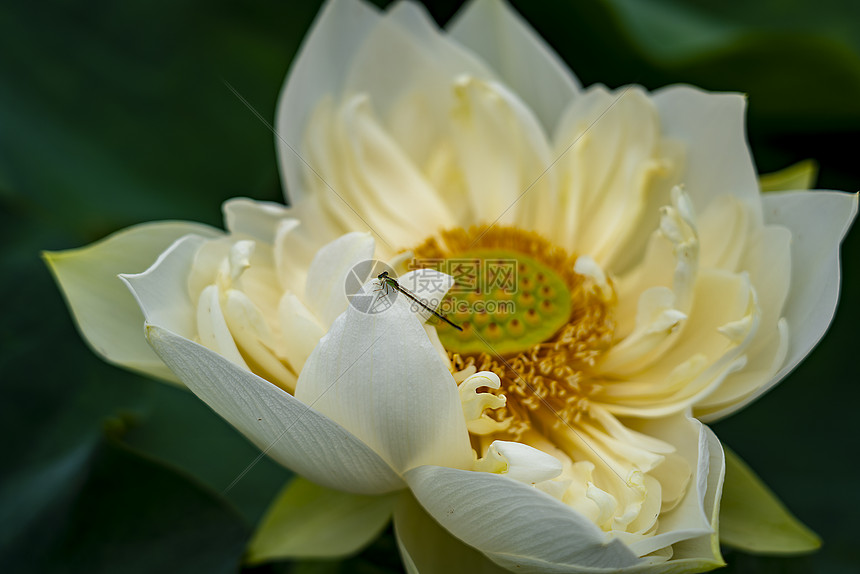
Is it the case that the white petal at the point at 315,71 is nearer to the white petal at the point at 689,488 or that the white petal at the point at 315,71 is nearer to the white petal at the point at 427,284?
the white petal at the point at 427,284

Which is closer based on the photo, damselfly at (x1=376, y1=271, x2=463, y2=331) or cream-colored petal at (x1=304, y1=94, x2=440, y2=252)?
damselfly at (x1=376, y1=271, x2=463, y2=331)

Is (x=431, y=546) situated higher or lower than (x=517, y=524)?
lower

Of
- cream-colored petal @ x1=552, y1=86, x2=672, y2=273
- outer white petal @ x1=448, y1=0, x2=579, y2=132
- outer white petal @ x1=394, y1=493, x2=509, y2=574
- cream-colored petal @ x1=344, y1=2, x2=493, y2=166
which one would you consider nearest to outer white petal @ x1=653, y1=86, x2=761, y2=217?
cream-colored petal @ x1=552, y1=86, x2=672, y2=273

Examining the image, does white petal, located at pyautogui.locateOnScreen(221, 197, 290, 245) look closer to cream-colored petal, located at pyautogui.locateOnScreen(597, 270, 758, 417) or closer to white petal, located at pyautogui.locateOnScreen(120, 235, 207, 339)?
white petal, located at pyautogui.locateOnScreen(120, 235, 207, 339)

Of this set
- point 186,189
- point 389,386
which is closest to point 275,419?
point 389,386

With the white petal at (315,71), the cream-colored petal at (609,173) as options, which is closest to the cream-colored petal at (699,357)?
the cream-colored petal at (609,173)

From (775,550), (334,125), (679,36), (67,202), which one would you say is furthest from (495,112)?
(67,202)

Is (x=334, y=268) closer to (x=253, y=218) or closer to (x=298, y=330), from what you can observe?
(x=298, y=330)

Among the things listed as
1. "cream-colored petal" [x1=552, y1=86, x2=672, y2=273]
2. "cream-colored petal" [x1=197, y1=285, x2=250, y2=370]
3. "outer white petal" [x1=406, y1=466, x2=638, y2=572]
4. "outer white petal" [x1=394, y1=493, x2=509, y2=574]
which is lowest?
"outer white petal" [x1=394, y1=493, x2=509, y2=574]
